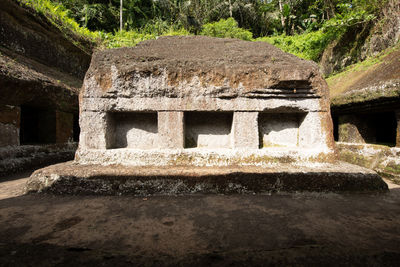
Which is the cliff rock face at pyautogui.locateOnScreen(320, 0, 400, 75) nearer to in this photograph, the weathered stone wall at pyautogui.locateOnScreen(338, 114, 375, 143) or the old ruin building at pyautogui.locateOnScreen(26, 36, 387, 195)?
the weathered stone wall at pyautogui.locateOnScreen(338, 114, 375, 143)

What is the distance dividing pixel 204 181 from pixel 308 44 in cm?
982

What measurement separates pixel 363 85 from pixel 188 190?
4.08m

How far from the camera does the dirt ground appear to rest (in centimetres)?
120

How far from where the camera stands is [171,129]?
2.69 m

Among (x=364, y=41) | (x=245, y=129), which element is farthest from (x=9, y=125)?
(x=364, y=41)

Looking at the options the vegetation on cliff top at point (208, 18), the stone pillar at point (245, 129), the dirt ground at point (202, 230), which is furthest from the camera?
the vegetation on cliff top at point (208, 18)

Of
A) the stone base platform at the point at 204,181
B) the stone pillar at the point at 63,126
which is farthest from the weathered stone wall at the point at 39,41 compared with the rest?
the stone base platform at the point at 204,181

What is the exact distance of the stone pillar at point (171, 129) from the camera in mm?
2680

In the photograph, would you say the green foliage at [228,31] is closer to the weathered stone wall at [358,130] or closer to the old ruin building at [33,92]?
the old ruin building at [33,92]

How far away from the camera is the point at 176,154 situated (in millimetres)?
2654

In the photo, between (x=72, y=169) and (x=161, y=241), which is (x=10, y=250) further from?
(x=72, y=169)

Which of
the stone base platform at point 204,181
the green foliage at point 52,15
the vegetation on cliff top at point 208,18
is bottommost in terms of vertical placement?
the stone base platform at point 204,181

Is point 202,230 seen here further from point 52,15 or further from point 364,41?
point 52,15

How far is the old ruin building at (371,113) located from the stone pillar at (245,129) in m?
2.43
